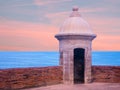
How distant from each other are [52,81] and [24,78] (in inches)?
82.9

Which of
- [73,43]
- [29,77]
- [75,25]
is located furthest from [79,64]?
[29,77]

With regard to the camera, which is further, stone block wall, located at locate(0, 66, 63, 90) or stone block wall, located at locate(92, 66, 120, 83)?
stone block wall, located at locate(92, 66, 120, 83)

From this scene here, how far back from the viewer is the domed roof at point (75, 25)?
16.5 m

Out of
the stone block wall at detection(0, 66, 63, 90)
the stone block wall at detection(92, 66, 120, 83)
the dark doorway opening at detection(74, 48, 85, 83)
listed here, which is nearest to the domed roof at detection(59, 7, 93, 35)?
the dark doorway opening at detection(74, 48, 85, 83)

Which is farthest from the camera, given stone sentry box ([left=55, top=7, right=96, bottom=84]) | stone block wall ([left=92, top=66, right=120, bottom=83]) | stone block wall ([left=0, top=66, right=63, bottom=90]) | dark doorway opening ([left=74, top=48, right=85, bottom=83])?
dark doorway opening ([left=74, top=48, right=85, bottom=83])

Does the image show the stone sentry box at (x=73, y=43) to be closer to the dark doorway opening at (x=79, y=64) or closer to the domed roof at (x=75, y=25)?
the domed roof at (x=75, y=25)

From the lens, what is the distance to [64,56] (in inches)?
655

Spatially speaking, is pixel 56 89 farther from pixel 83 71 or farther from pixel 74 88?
pixel 83 71

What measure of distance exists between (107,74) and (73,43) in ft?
10.3

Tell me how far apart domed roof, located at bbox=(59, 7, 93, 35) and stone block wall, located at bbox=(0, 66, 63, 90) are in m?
2.32

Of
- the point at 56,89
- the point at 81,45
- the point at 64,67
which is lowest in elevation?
the point at 56,89

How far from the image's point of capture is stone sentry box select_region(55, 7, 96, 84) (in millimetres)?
16438

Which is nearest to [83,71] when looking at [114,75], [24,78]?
[114,75]

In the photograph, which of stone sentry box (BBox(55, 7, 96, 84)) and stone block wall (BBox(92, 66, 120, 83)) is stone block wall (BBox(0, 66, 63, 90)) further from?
stone block wall (BBox(92, 66, 120, 83))
